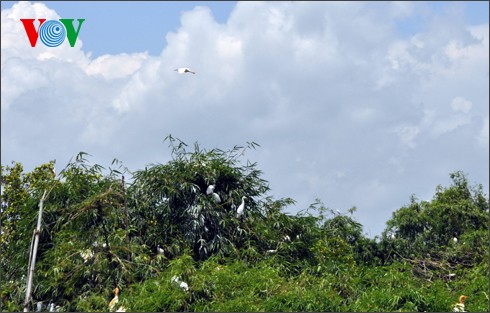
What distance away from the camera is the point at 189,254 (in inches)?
566

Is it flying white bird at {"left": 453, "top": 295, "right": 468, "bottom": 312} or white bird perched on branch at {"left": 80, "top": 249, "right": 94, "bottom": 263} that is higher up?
white bird perched on branch at {"left": 80, "top": 249, "right": 94, "bottom": 263}

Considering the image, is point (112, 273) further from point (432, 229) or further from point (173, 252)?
point (432, 229)

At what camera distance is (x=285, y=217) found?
1571 cm

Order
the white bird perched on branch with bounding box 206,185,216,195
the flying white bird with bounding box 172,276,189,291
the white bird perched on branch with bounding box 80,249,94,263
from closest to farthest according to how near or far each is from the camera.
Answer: the flying white bird with bounding box 172,276,189,291 → the white bird perched on branch with bounding box 80,249,94,263 → the white bird perched on branch with bounding box 206,185,216,195

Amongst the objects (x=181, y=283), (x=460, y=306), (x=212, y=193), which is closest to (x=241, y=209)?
(x=212, y=193)

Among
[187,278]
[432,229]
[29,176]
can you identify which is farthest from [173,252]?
[432,229]

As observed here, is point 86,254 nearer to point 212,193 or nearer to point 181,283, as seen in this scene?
point 181,283

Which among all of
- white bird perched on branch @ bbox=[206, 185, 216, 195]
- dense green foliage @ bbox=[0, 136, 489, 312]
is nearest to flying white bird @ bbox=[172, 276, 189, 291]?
dense green foliage @ bbox=[0, 136, 489, 312]

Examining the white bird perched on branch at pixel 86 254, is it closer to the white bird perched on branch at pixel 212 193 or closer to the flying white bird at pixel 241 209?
the white bird perched on branch at pixel 212 193

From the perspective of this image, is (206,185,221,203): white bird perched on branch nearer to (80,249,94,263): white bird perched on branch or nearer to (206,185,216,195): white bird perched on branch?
(206,185,216,195): white bird perched on branch

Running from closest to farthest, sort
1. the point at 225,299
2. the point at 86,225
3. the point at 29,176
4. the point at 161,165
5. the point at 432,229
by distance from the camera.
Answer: the point at 225,299 < the point at 86,225 < the point at 161,165 < the point at 29,176 < the point at 432,229

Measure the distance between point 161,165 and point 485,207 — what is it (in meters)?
12.2

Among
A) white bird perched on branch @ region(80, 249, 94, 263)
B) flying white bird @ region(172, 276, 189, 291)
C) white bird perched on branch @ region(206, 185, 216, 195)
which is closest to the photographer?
flying white bird @ region(172, 276, 189, 291)

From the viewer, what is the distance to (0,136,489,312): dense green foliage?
11.4 meters
